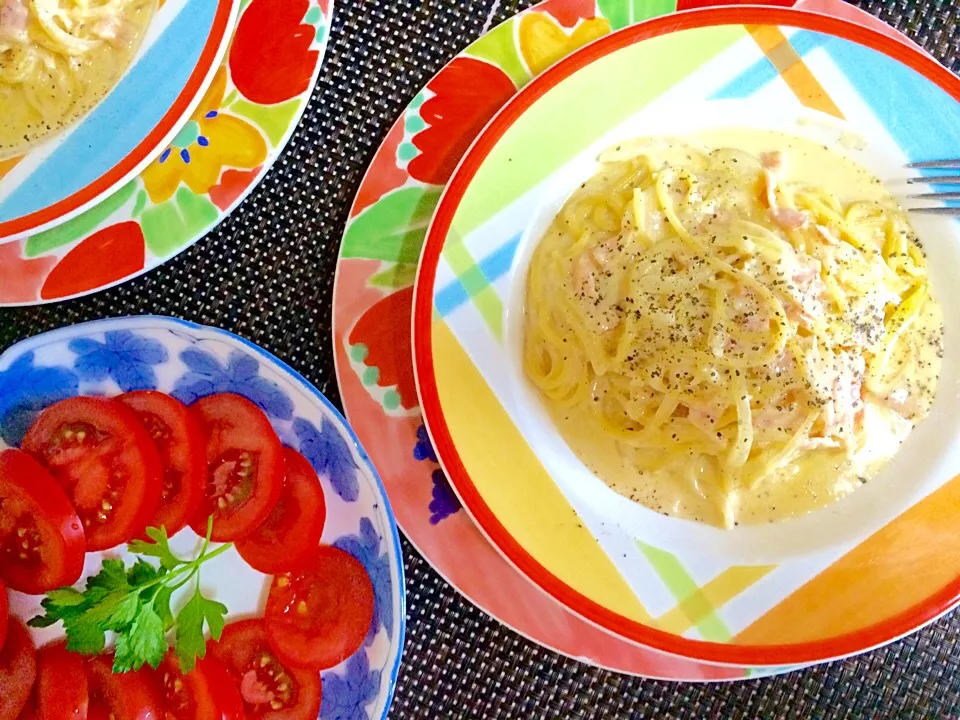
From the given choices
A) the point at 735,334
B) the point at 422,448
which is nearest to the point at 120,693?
the point at 422,448

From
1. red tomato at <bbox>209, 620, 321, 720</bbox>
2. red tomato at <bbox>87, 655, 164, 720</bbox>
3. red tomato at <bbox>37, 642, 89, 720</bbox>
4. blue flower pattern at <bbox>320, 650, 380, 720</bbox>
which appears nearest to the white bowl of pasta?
blue flower pattern at <bbox>320, 650, 380, 720</bbox>

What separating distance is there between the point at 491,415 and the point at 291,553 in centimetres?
55

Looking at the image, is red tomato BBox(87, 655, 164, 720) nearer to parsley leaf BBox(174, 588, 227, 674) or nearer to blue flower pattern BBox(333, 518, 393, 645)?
parsley leaf BBox(174, 588, 227, 674)

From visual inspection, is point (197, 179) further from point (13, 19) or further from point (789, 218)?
point (789, 218)

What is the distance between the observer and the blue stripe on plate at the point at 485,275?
5.18 ft

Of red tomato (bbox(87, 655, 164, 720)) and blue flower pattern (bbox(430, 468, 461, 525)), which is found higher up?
blue flower pattern (bbox(430, 468, 461, 525))

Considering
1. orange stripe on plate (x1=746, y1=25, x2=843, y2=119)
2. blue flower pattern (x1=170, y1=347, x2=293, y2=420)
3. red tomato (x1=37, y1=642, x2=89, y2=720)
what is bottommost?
red tomato (x1=37, y1=642, x2=89, y2=720)

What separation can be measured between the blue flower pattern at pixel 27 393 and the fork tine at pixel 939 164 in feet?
6.52

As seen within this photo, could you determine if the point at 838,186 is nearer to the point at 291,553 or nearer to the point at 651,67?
the point at 651,67

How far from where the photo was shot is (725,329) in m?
1.60

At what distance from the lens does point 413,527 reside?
5.43ft

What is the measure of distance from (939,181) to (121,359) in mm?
1917

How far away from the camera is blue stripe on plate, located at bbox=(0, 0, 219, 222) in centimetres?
158

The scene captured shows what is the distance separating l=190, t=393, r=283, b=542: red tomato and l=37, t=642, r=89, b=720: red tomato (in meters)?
0.39
